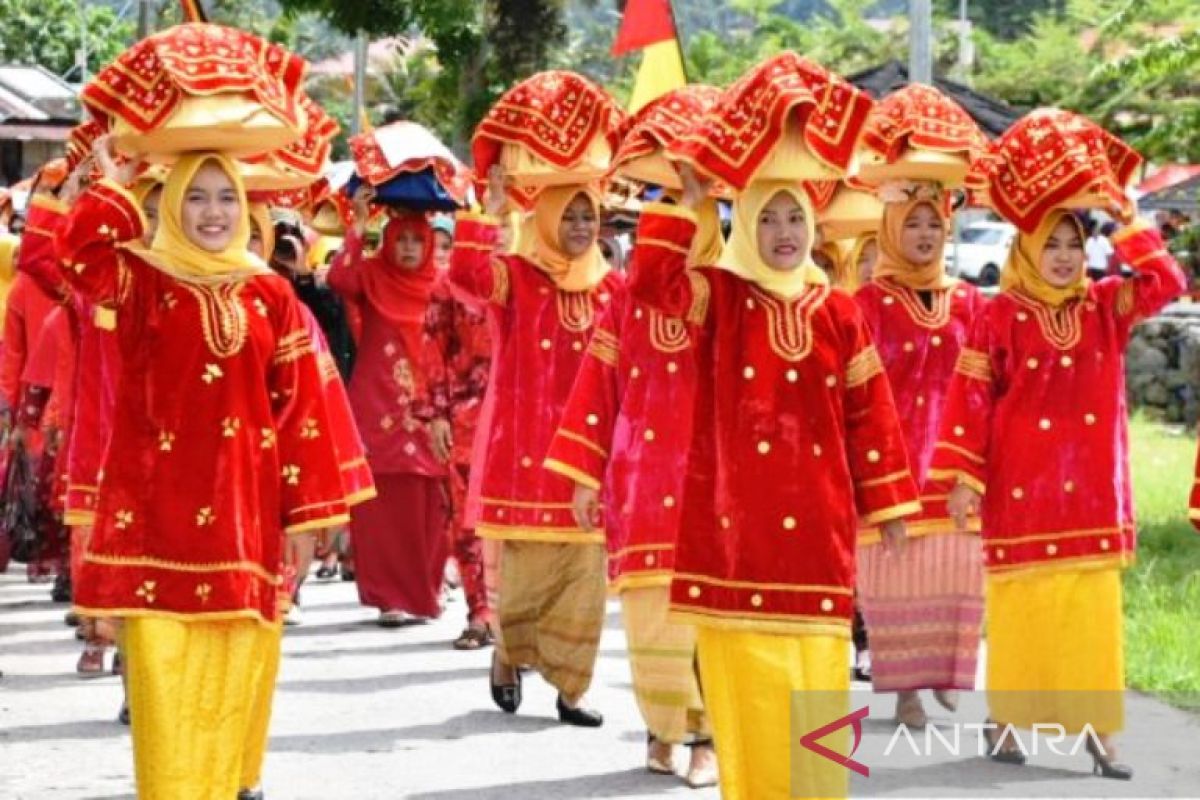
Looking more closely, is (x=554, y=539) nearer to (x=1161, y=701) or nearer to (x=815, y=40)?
(x=1161, y=701)

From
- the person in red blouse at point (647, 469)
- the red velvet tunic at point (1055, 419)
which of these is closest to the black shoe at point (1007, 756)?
the red velvet tunic at point (1055, 419)

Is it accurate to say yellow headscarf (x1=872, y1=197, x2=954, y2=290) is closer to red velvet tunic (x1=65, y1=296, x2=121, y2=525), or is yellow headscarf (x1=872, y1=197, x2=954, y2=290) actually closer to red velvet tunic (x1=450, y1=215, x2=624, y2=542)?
red velvet tunic (x1=450, y1=215, x2=624, y2=542)

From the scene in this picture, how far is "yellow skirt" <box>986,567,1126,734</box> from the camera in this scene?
9.35 metres

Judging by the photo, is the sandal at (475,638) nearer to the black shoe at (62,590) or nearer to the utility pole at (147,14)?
the black shoe at (62,590)

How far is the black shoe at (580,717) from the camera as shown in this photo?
1033 cm

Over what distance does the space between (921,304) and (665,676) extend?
199 cm

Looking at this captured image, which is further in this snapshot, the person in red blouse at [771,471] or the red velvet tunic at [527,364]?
the red velvet tunic at [527,364]

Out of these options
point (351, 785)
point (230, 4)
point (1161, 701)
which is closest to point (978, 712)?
point (1161, 701)

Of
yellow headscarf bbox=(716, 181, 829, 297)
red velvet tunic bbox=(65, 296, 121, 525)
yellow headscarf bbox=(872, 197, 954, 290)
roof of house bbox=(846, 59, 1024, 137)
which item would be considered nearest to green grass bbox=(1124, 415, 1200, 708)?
yellow headscarf bbox=(872, 197, 954, 290)

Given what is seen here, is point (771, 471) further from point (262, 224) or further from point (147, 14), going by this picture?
point (147, 14)

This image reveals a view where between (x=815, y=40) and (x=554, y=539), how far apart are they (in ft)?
182

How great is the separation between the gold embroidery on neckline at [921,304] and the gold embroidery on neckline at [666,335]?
4.50 feet

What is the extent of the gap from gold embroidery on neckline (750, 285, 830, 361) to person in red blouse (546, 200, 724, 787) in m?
1.64

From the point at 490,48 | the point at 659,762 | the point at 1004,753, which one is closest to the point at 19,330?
the point at 659,762
